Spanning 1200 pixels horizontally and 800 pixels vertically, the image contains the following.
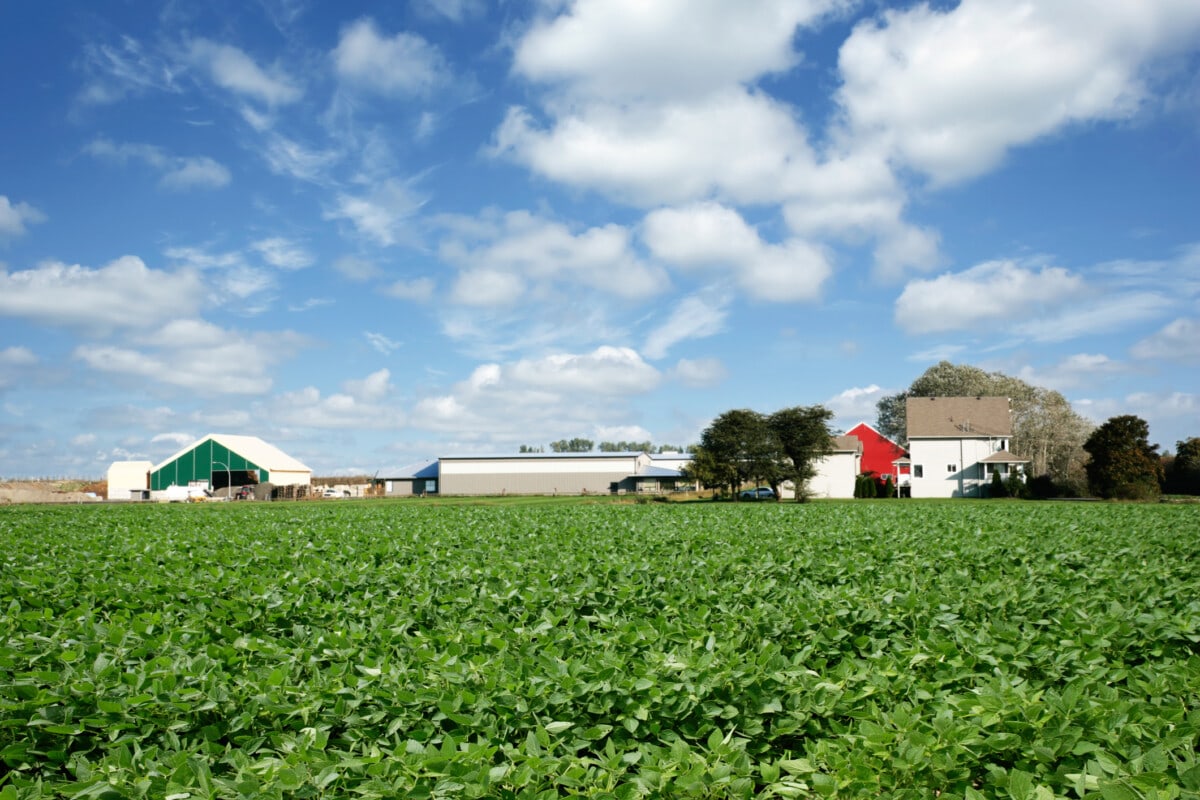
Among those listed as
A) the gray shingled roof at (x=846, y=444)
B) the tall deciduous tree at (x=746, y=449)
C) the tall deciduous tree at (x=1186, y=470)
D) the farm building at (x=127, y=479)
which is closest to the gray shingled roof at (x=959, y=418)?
the gray shingled roof at (x=846, y=444)

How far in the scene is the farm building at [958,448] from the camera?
63.0 metres

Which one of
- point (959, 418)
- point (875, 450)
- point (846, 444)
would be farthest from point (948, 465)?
point (875, 450)

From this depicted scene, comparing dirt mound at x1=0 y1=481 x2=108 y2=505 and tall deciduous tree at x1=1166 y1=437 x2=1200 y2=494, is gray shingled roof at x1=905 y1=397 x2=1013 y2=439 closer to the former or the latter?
tall deciduous tree at x1=1166 y1=437 x2=1200 y2=494

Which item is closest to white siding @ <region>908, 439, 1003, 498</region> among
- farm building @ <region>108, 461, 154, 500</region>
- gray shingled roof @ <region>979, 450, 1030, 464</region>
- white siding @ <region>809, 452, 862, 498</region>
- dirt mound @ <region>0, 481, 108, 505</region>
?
gray shingled roof @ <region>979, 450, 1030, 464</region>

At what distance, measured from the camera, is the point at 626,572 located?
852cm

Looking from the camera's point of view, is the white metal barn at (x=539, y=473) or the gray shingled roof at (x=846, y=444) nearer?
the gray shingled roof at (x=846, y=444)

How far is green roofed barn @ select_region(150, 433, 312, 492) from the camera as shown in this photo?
71062 millimetres

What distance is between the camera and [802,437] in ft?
185

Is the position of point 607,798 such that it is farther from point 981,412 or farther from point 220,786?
point 981,412

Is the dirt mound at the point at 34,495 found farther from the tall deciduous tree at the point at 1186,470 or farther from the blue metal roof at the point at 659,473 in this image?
the tall deciduous tree at the point at 1186,470

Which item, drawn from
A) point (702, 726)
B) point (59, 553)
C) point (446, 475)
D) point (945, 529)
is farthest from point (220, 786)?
point (446, 475)

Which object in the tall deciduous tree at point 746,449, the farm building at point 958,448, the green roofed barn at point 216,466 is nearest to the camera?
the tall deciduous tree at point 746,449

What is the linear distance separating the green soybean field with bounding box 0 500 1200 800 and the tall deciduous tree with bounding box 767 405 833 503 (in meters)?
48.1

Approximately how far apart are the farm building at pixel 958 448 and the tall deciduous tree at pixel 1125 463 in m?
11.2
